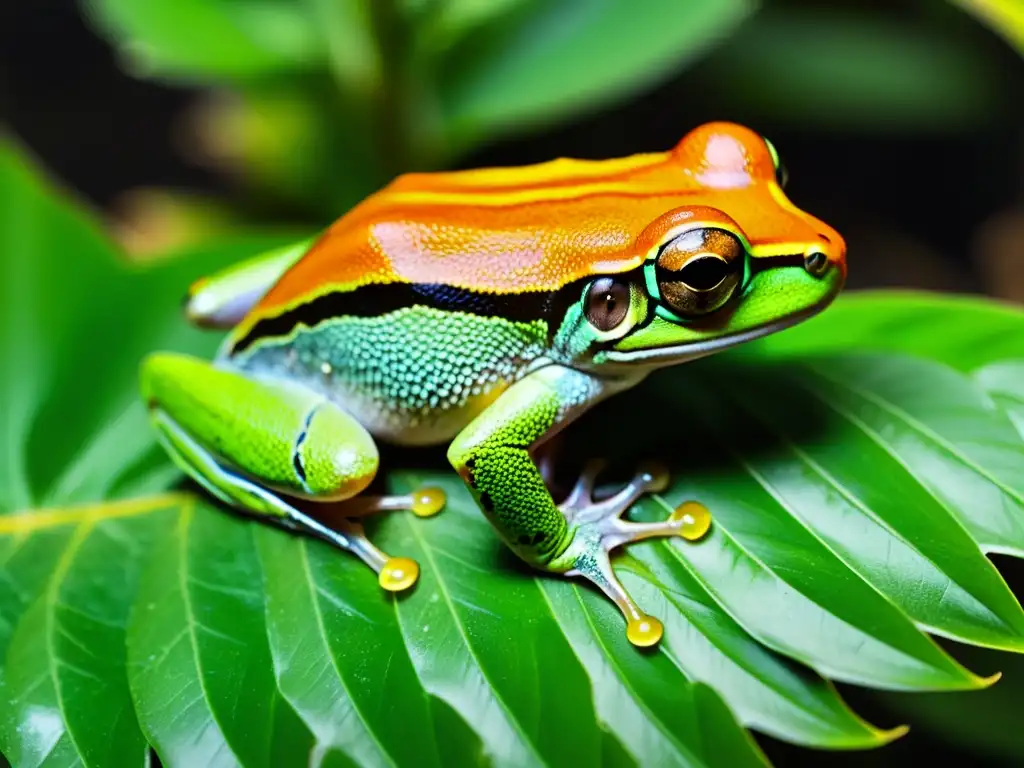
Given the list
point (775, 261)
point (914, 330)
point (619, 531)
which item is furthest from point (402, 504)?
point (914, 330)

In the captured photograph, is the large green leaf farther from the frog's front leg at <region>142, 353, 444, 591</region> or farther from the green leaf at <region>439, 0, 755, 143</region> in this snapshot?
the green leaf at <region>439, 0, 755, 143</region>

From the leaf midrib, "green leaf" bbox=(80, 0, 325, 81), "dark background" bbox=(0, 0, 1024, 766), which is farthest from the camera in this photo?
"dark background" bbox=(0, 0, 1024, 766)

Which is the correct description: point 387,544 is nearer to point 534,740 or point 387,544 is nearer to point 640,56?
point 534,740

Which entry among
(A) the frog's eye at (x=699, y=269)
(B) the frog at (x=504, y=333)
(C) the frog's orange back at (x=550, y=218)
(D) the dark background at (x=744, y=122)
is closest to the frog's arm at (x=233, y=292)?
(B) the frog at (x=504, y=333)

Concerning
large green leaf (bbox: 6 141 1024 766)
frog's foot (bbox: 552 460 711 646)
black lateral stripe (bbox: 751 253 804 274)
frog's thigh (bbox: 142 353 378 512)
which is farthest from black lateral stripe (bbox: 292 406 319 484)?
black lateral stripe (bbox: 751 253 804 274)

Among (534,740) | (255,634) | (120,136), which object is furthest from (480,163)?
(534,740)
